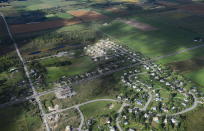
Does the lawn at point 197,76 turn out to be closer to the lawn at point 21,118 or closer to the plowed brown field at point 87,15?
the lawn at point 21,118

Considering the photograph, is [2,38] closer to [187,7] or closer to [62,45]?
[62,45]

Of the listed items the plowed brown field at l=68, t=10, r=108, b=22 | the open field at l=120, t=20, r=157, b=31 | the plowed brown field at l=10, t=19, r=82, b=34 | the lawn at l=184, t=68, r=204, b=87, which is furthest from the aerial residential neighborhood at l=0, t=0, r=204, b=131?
the plowed brown field at l=68, t=10, r=108, b=22

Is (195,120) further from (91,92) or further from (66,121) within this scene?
(66,121)

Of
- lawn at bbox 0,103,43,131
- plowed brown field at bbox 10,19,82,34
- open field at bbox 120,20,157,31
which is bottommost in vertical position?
lawn at bbox 0,103,43,131

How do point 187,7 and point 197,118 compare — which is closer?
point 197,118

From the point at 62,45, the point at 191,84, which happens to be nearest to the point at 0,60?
the point at 62,45

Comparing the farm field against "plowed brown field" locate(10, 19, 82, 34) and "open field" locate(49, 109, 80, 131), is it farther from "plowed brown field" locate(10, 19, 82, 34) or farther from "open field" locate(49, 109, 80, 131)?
"open field" locate(49, 109, 80, 131)

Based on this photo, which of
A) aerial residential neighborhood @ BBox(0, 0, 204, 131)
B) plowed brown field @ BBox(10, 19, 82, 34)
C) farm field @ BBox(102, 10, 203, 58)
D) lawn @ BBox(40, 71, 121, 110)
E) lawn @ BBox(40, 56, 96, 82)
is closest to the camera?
aerial residential neighborhood @ BBox(0, 0, 204, 131)

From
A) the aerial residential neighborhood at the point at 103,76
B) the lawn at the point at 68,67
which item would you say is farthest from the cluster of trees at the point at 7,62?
the lawn at the point at 68,67
